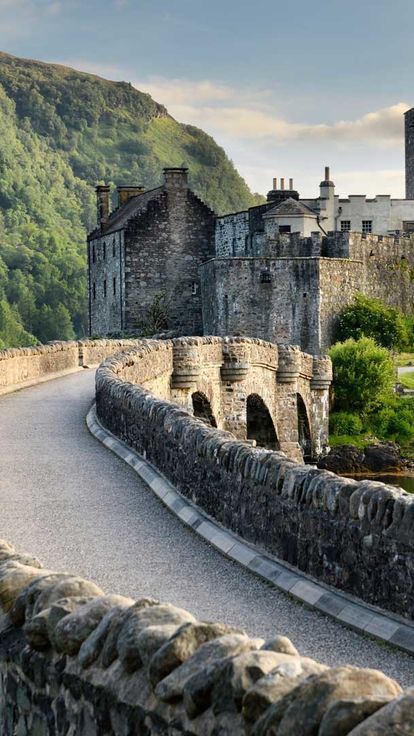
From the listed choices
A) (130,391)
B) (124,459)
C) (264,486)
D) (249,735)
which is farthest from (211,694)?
(130,391)

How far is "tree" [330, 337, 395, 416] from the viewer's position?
5394 centimetres

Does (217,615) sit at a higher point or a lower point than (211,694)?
lower

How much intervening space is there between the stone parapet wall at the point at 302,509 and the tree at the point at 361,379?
40.4 meters

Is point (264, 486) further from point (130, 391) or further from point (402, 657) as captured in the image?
point (130, 391)

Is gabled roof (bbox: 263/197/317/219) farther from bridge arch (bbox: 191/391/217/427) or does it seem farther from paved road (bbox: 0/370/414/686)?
paved road (bbox: 0/370/414/686)

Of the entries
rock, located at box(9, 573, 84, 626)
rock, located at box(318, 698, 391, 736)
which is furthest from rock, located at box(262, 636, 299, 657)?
rock, located at box(9, 573, 84, 626)

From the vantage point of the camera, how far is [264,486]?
33.3 feet

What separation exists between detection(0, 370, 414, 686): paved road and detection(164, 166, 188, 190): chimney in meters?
47.3

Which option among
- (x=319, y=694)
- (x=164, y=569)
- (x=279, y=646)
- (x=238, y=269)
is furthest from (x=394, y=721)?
(x=238, y=269)

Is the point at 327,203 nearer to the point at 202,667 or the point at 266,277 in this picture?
the point at 266,277

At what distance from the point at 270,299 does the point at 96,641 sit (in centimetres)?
5486

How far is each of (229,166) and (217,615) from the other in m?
189

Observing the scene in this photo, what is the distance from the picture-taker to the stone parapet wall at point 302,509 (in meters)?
8.09

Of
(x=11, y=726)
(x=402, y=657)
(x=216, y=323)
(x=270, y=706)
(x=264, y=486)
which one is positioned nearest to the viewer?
(x=270, y=706)
